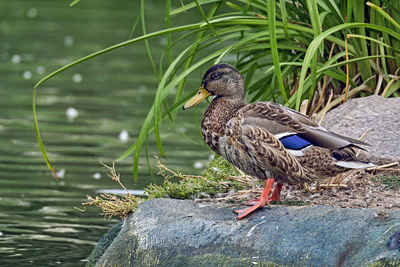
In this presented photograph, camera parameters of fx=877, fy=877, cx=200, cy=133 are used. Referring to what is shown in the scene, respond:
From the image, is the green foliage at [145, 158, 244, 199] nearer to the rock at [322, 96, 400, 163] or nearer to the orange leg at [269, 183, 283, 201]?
the orange leg at [269, 183, 283, 201]

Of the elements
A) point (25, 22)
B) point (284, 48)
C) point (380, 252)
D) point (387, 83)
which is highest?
point (25, 22)

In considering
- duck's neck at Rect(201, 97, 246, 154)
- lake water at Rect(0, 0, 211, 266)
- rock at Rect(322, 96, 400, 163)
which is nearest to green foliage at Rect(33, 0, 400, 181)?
rock at Rect(322, 96, 400, 163)

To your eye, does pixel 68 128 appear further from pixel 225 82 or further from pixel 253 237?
pixel 253 237

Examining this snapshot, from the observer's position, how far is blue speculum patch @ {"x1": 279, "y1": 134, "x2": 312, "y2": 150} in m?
4.39

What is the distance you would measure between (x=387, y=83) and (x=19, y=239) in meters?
2.63

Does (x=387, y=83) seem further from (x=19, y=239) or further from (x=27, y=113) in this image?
(x=27, y=113)

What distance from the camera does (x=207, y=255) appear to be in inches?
166

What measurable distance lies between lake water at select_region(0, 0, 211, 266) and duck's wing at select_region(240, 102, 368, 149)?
1.55m

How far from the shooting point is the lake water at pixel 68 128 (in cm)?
599

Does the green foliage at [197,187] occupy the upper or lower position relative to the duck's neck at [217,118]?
lower

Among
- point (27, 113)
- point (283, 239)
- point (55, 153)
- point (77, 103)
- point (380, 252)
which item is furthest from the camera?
point (77, 103)

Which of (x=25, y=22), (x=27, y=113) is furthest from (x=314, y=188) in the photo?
(x=25, y=22)

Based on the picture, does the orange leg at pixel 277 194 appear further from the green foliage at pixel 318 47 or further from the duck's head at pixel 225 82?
the green foliage at pixel 318 47

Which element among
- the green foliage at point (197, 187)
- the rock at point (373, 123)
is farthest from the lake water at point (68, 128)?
the rock at point (373, 123)
